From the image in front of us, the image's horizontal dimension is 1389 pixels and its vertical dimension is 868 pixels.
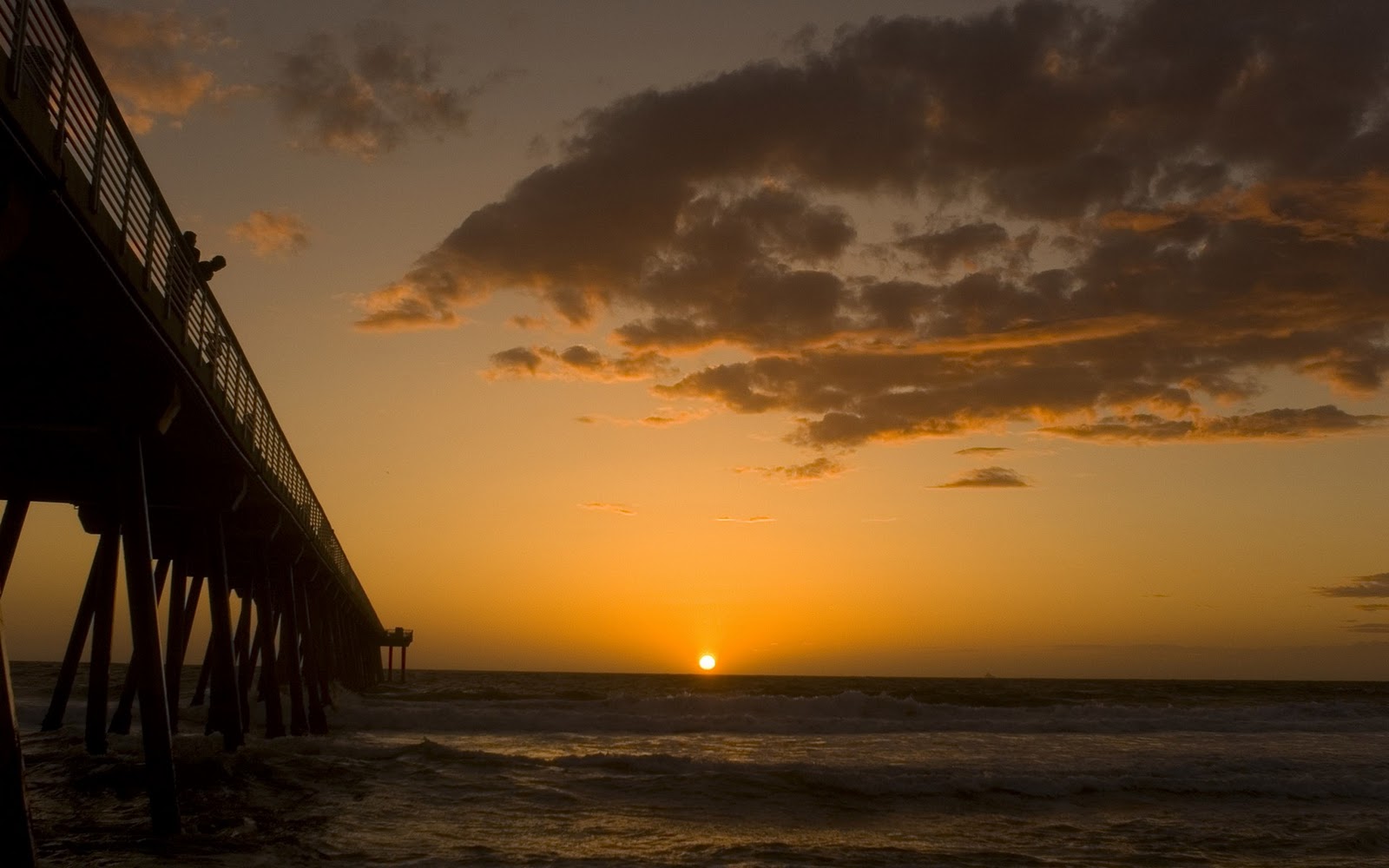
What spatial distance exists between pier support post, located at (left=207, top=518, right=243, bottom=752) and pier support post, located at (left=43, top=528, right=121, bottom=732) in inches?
53.6

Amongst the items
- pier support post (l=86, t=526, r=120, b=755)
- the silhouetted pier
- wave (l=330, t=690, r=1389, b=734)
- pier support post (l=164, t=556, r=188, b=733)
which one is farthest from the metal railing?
wave (l=330, t=690, r=1389, b=734)

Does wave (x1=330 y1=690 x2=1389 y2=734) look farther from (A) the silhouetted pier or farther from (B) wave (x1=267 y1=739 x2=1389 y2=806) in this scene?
(A) the silhouetted pier

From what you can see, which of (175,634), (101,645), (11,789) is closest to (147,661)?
(11,789)

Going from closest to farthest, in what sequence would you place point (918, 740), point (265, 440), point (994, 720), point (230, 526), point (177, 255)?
point (177, 255) < point (265, 440) < point (230, 526) < point (918, 740) < point (994, 720)

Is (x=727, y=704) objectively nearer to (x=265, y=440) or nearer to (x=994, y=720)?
(x=994, y=720)

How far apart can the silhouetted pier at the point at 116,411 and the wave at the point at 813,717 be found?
525 inches

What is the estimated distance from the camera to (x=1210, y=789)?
70.3 feet

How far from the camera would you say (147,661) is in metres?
11.0

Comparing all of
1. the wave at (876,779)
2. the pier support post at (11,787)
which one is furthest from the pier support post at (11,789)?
Answer: the wave at (876,779)

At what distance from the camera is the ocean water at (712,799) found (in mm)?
12961

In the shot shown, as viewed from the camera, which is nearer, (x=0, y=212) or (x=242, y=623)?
(x=0, y=212)

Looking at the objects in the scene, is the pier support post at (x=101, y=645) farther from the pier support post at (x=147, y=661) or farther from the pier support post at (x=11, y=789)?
the pier support post at (x=11, y=789)

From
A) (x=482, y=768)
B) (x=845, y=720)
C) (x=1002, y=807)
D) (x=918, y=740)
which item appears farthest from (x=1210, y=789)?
(x=845, y=720)

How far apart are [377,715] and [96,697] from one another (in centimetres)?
1655
